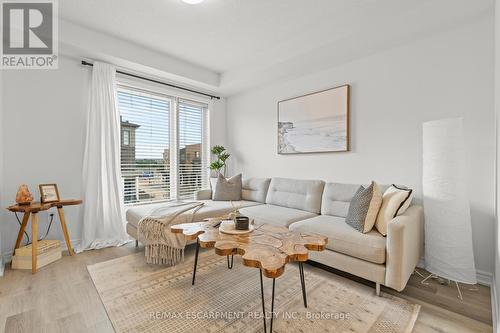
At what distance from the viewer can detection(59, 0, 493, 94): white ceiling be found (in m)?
2.21

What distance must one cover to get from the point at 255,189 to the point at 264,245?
2.21 m

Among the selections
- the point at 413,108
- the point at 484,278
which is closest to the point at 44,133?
the point at 413,108

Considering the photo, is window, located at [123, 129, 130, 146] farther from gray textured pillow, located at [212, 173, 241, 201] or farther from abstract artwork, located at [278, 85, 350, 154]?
abstract artwork, located at [278, 85, 350, 154]

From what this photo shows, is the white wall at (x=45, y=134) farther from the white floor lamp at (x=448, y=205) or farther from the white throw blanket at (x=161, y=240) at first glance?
the white floor lamp at (x=448, y=205)

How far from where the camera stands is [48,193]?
2.66 meters

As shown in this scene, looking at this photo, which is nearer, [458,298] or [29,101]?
[458,298]

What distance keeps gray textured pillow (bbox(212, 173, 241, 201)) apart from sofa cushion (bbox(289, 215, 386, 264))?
1.48m

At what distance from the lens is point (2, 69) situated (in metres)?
2.56

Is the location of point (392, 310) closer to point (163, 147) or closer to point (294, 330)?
point (294, 330)


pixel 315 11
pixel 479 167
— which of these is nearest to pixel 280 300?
pixel 479 167

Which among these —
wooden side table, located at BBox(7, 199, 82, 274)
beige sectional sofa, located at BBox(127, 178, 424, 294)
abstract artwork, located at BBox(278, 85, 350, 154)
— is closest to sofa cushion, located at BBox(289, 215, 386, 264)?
beige sectional sofa, located at BBox(127, 178, 424, 294)

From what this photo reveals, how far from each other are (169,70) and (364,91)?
106 inches

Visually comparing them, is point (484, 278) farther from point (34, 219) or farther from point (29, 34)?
point (29, 34)

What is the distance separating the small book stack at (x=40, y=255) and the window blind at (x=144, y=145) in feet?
3.47
